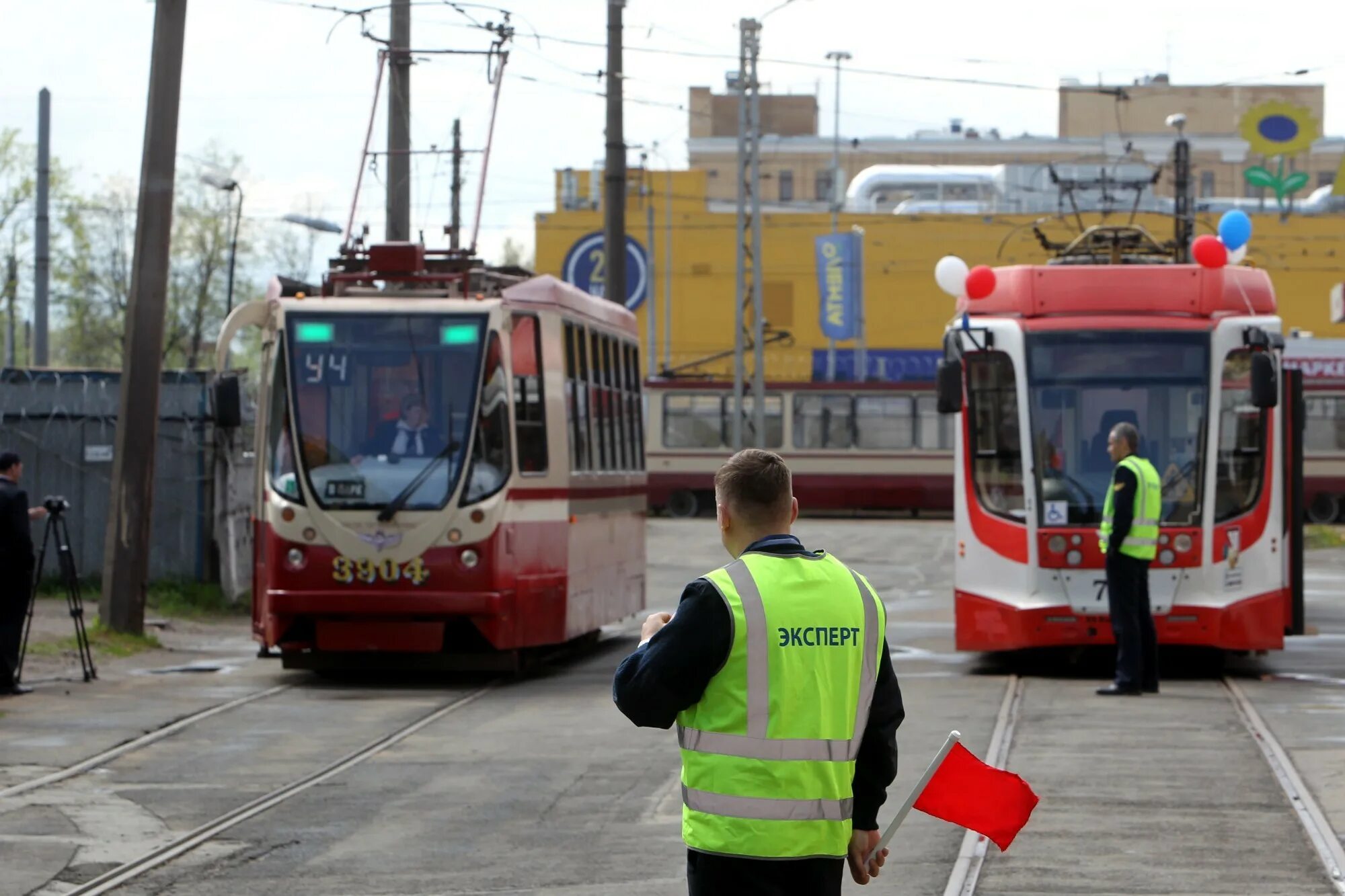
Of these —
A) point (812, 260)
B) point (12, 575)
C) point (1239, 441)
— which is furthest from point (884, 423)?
point (12, 575)

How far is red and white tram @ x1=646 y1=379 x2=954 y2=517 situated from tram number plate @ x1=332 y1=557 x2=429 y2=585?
3319cm

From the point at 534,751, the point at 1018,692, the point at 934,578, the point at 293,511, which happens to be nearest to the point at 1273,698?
the point at 1018,692

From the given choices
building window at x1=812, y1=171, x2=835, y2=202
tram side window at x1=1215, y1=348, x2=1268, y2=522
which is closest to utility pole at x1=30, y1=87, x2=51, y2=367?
tram side window at x1=1215, y1=348, x2=1268, y2=522

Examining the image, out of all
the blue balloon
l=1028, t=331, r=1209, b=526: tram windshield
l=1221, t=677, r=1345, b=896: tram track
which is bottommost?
l=1221, t=677, r=1345, b=896: tram track

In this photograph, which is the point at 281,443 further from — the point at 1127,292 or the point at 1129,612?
the point at 1127,292

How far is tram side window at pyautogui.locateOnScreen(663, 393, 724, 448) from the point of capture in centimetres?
4834

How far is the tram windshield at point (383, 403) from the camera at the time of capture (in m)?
14.6

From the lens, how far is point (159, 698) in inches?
553

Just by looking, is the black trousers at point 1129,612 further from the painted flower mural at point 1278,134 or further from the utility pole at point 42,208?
the painted flower mural at point 1278,134

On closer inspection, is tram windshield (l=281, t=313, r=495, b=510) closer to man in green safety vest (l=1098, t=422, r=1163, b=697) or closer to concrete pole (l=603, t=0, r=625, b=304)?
man in green safety vest (l=1098, t=422, r=1163, b=697)

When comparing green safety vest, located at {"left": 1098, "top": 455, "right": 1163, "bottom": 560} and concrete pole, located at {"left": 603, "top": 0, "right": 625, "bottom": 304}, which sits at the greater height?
concrete pole, located at {"left": 603, "top": 0, "right": 625, "bottom": 304}

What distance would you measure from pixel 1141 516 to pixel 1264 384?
59.2 inches

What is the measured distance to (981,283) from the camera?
621 inches

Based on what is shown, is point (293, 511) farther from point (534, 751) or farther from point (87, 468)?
point (87, 468)
